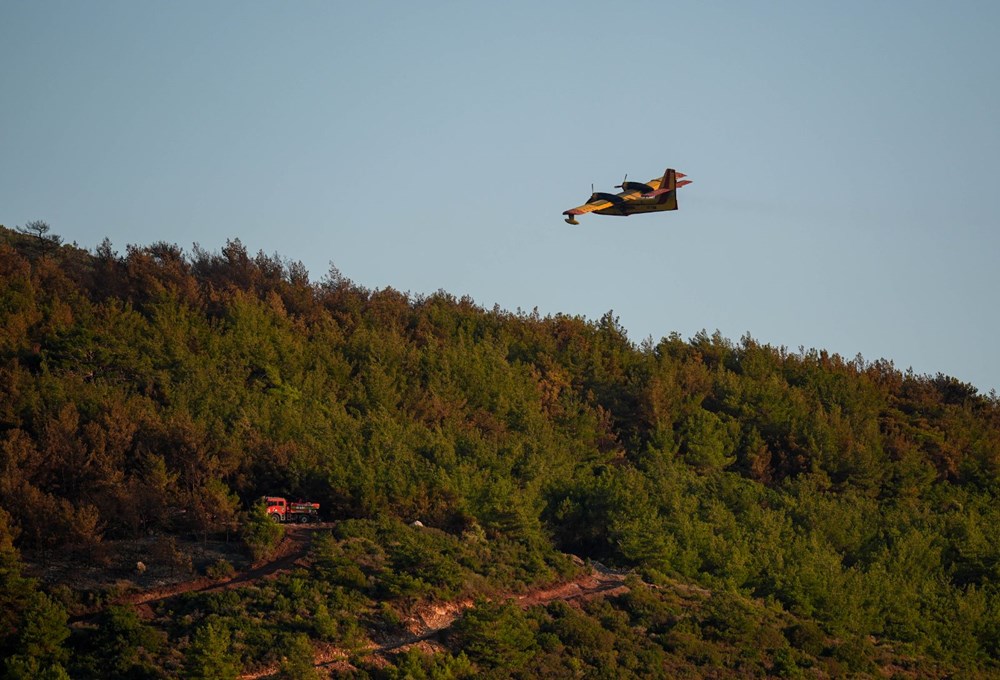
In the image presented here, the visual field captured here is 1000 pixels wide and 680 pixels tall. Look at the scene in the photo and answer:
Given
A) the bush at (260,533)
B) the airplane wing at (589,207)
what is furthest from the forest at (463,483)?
the airplane wing at (589,207)

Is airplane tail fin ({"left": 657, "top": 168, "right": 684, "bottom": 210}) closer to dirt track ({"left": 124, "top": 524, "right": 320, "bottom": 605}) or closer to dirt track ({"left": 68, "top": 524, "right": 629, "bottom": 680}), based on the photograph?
dirt track ({"left": 68, "top": 524, "right": 629, "bottom": 680})

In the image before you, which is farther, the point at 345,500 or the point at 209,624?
the point at 345,500

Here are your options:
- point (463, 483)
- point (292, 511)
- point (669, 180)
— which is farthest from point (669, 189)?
point (292, 511)

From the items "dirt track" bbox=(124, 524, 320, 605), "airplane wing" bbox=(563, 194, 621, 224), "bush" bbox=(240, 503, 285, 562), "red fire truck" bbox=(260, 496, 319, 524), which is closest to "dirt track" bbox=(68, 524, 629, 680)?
"dirt track" bbox=(124, 524, 320, 605)

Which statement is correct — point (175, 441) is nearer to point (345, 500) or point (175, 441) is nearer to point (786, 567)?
point (345, 500)

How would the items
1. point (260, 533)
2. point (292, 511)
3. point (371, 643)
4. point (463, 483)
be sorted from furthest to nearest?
point (463, 483)
point (292, 511)
point (260, 533)
point (371, 643)

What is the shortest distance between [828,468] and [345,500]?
24715mm

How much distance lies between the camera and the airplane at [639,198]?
4975 centimetres

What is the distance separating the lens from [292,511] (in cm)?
4906

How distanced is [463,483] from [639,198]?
11561mm

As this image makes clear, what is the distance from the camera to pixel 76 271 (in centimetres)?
6912

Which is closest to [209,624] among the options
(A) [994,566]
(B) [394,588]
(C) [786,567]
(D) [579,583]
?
(B) [394,588]

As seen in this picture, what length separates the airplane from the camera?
4975cm

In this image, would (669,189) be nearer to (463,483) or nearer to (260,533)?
(463,483)
